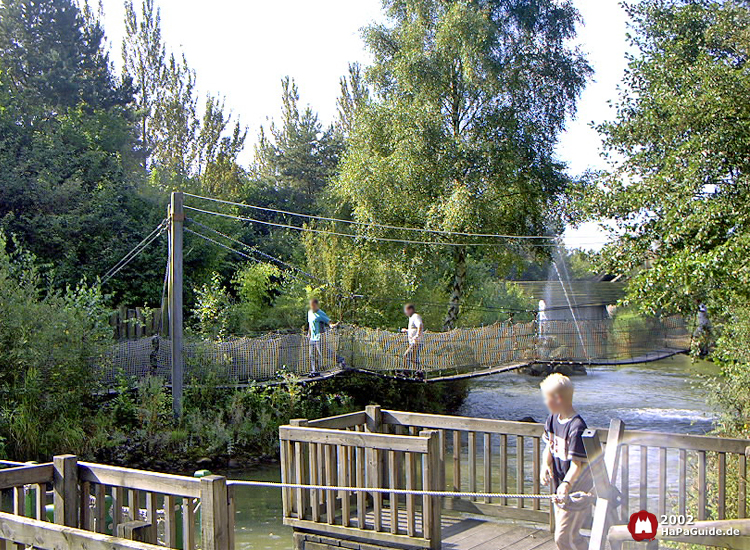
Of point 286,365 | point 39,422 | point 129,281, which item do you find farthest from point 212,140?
point 39,422

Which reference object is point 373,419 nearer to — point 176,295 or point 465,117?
point 176,295

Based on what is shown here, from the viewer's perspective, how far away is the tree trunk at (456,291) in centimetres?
2408

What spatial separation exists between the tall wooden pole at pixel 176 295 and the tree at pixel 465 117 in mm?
8150

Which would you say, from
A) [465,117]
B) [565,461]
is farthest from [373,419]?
[465,117]

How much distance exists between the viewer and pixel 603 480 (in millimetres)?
4254

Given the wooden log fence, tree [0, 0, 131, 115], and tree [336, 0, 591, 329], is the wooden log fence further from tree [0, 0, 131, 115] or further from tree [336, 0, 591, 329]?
tree [0, 0, 131, 115]

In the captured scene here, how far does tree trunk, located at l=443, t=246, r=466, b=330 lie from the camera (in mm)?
24078

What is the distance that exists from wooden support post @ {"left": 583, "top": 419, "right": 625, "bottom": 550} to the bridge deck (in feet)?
5.73

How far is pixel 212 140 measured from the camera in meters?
39.0

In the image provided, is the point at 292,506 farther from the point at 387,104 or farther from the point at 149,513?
the point at 387,104

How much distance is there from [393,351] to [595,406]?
20.8 ft

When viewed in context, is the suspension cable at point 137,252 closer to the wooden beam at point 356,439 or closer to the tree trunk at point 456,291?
the tree trunk at point 456,291

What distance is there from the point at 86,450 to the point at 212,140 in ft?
88.4

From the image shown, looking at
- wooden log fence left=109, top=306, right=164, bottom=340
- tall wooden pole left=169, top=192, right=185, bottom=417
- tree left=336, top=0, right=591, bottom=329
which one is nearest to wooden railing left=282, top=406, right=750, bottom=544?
tall wooden pole left=169, top=192, right=185, bottom=417
